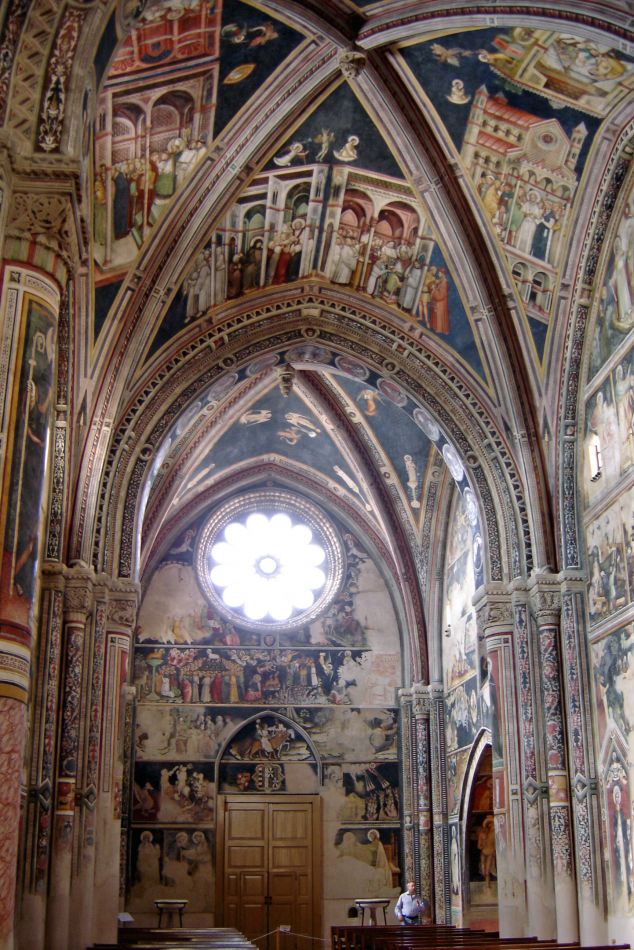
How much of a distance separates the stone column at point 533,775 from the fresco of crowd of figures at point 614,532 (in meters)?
1.20

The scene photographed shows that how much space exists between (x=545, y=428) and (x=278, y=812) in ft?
37.3

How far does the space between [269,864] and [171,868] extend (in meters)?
2.11

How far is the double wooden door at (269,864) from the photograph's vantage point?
23.9 m

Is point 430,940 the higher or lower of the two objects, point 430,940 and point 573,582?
the lower

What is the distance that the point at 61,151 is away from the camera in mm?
9875

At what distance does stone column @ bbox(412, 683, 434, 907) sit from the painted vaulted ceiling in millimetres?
7142


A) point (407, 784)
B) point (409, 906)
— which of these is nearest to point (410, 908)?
point (409, 906)

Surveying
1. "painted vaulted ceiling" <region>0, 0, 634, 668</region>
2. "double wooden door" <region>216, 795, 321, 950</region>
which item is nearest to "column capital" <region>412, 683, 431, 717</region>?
"double wooden door" <region>216, 795, 321, 950</region>

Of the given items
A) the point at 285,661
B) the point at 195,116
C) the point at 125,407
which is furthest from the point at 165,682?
the point at 195,116

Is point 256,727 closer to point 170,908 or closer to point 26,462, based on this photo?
point 170,908

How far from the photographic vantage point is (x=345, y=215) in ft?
59.3

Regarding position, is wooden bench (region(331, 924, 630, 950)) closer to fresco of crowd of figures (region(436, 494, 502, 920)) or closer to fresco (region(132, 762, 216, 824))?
fresco of crowd of figures (region(436, 494, 502, 920))

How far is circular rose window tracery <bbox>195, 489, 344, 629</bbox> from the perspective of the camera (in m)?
26.4

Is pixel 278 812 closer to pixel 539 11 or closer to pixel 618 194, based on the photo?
pixel 618 194
